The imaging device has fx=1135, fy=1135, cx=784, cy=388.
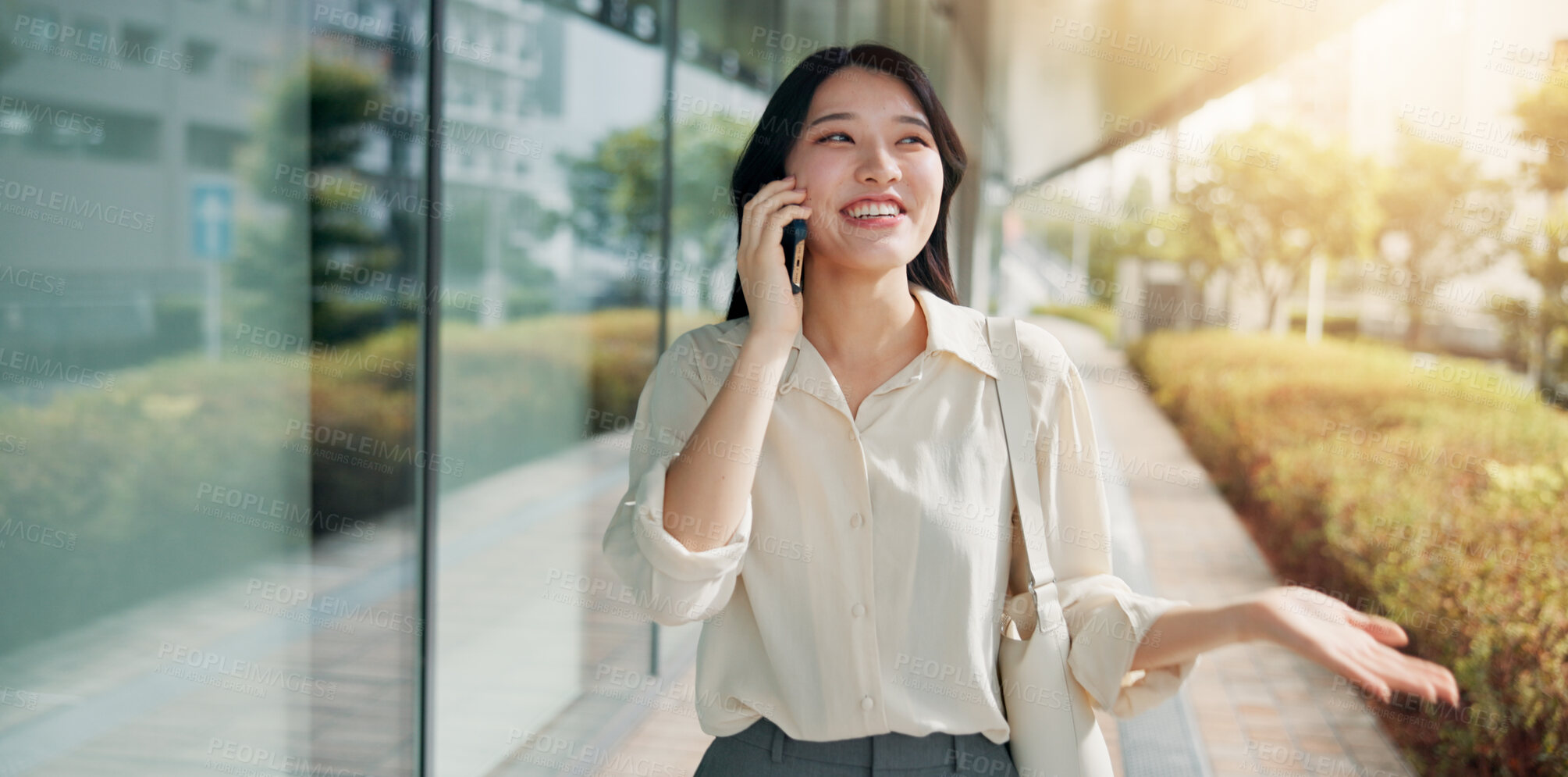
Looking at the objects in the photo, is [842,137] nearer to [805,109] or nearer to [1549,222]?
[805,109]

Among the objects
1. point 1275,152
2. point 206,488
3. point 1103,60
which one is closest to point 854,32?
point 1103,60

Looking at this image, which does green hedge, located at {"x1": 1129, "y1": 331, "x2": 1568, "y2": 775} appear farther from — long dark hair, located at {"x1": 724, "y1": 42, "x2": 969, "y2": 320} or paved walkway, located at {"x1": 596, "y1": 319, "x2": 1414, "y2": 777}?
long dark hair, located at {"x1": 724, "y1": 42, "x2": 969, "y2": 320}

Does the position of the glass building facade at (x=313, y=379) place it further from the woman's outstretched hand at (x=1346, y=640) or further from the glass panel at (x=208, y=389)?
the woman's outstretched hand at (x=1346, y=640)

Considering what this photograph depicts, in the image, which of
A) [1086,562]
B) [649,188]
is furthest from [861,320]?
[649,188]

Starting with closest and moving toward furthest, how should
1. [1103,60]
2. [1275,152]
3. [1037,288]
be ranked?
[1103,60], [1275,152], [1037,288]

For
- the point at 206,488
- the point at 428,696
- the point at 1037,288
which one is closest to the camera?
the point at 206,488

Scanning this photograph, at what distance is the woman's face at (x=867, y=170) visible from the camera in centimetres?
152

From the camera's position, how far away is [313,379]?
2.33 metres

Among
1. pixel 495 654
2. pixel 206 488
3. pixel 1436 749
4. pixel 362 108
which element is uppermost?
pixel 362 108

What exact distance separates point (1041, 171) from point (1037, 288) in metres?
5.77

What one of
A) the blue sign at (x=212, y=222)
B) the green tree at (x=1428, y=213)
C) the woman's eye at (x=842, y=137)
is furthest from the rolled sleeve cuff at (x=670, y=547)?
the green tree at (x=1428, y=213)

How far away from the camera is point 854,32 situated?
8.00m

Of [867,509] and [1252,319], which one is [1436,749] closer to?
[867,509]

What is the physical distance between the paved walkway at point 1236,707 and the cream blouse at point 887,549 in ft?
5.85
